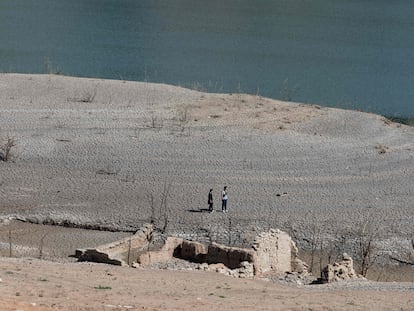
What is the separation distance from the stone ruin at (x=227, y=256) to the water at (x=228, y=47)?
2568 cm

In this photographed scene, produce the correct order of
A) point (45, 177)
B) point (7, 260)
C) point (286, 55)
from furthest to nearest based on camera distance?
point (286, 55) → point (45, 177) → point (7, 260)

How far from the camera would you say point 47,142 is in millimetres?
38156

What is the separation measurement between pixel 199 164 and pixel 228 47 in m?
31.1

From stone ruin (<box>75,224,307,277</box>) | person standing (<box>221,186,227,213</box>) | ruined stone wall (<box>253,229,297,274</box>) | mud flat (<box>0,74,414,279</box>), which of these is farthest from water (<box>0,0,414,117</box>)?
ruined stone wall (<box>253,229,297,274</box>)

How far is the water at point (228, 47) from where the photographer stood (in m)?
54.9

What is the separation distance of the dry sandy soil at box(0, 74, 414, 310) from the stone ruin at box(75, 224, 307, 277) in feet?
3.58

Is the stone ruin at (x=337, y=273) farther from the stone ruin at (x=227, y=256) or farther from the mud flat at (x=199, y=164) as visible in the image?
the mud flat at (x=199, y=164)

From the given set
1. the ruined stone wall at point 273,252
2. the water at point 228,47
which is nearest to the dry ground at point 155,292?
the ruined stone wall at point 273,252

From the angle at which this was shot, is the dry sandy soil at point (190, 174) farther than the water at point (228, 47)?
No

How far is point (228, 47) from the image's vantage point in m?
67.1

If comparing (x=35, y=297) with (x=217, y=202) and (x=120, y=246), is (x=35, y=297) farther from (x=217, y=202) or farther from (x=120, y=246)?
(x=217, y=202)

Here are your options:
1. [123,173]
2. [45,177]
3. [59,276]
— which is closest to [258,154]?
[123,173]

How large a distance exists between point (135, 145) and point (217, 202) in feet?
20.1

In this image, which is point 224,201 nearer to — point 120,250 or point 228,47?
point 120,250
